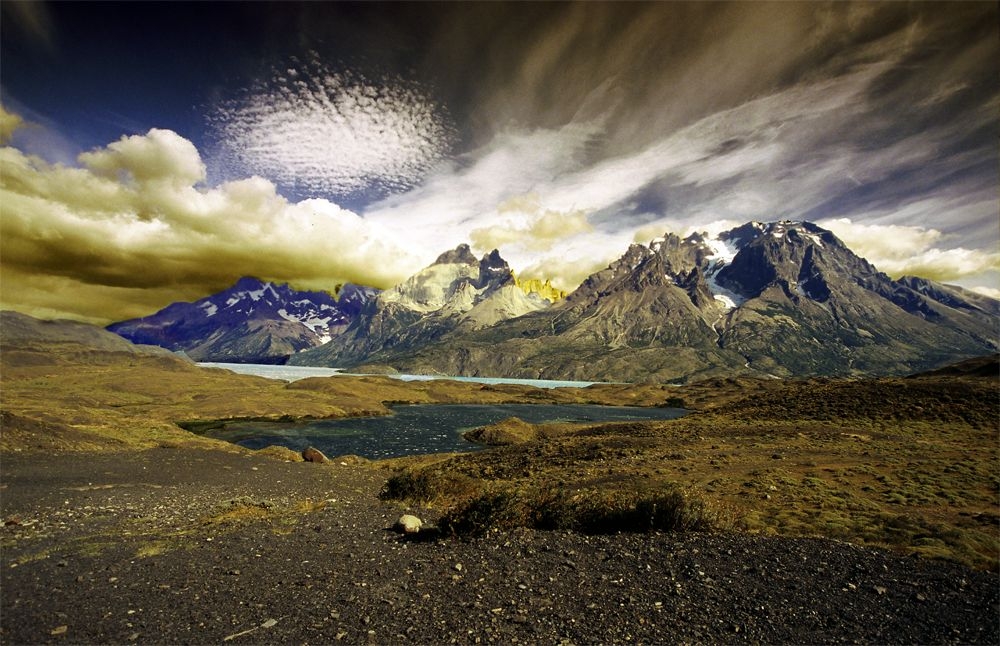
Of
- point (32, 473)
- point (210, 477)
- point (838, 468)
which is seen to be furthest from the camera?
point (838, 468)

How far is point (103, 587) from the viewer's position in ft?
36.0

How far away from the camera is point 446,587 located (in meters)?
11.1

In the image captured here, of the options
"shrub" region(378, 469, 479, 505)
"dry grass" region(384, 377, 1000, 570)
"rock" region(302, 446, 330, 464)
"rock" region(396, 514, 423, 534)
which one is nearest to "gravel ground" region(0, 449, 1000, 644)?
"rock" region(396, 514, 423, 534)

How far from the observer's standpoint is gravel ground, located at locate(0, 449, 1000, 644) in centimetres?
924

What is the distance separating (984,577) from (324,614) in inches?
644

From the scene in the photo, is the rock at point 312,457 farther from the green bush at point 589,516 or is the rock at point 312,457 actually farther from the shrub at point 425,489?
the green bush at point 589,516

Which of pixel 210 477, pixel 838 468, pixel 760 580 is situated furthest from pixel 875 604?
pixel 210 477

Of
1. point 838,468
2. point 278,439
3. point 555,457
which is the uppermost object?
point 838,468

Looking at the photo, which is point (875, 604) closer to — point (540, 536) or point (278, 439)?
point (540, 536)

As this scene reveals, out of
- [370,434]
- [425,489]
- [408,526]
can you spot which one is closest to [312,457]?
[425,489]

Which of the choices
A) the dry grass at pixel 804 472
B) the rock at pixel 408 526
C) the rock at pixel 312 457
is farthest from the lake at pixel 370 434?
the rock at pixel 408 526

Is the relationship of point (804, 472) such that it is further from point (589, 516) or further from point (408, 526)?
point (408, 526)

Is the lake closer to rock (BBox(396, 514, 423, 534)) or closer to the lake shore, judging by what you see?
the lake shore

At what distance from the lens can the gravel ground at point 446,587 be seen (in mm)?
9242
